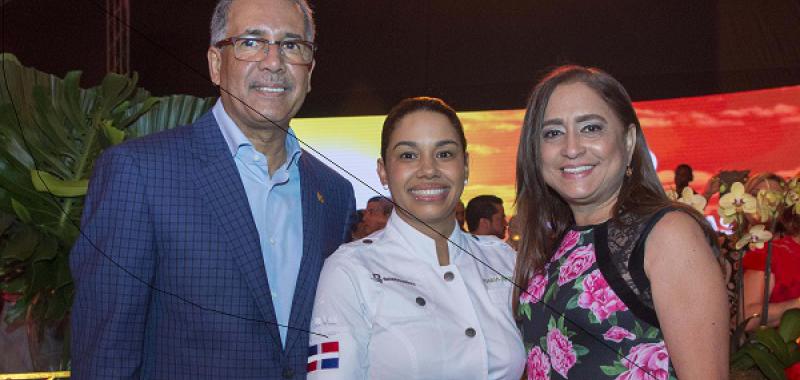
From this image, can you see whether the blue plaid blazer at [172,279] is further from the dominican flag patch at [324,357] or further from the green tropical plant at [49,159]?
the green tropical plant at [49,159]

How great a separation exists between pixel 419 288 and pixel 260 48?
0.66m

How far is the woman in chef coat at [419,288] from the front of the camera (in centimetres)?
197

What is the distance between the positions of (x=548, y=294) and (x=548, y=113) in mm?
406

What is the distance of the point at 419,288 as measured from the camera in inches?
82.9

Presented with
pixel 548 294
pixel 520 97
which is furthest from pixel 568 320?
pixel 520 97

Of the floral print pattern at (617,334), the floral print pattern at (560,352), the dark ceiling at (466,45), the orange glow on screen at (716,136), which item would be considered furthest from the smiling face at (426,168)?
the dark ceiling at (466,45)

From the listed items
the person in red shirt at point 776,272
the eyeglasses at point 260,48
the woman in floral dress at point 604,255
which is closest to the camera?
the woman in floral dress at point 604,255

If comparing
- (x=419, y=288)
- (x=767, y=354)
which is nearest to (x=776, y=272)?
(x=767, y=354)

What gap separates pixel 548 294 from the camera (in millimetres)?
2057

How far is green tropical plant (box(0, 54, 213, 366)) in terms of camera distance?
2564mm

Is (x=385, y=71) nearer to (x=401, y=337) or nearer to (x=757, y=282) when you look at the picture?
(x=757, y=282)

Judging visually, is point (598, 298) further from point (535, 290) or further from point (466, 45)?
point (466, 45)

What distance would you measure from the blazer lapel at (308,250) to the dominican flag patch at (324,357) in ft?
0.38

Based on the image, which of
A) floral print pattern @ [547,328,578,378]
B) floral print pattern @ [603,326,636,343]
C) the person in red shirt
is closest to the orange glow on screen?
the person in red shirt
